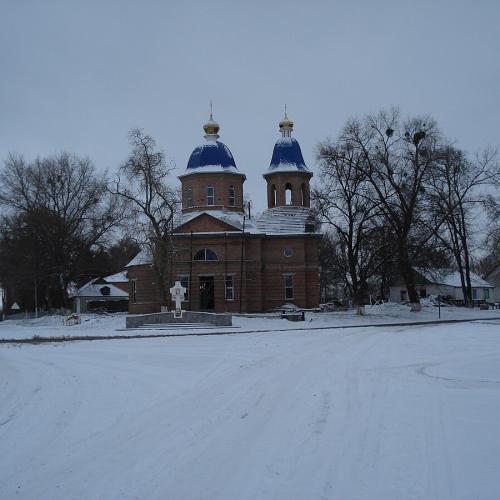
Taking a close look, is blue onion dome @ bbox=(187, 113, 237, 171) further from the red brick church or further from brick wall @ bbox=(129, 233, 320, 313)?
brick wall @ bbox=(129, 233, 320, 313)

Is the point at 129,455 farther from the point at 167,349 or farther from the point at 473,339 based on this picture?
the point at 473,339

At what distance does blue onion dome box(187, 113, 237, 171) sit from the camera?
47375mm

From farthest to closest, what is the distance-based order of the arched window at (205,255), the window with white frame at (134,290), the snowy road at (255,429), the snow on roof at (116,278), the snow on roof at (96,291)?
the snow on roof at (116,278), the snow on roof at (96,291), the window with white frame at (134,290), the arched window at (205,255), the snowy road at (255,429)

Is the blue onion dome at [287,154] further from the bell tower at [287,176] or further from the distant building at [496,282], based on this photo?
the distant building at [496,282]

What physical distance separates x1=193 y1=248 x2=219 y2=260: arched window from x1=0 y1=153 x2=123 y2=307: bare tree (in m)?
12.6

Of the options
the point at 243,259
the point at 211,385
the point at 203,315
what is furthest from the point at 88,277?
the point at 211,385

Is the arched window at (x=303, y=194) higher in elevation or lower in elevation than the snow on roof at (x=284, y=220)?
higher

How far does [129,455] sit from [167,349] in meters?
12.7

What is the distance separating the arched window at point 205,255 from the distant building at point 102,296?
1742 cm

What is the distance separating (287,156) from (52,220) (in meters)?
20.7

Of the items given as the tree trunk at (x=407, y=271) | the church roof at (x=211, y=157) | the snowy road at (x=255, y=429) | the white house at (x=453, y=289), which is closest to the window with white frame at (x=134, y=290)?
the church roof at (x=211, y=157)

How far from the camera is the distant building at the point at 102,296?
58688 millimetres

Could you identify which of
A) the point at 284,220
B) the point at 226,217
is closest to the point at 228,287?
the point at 226,217

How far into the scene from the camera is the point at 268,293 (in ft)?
150
